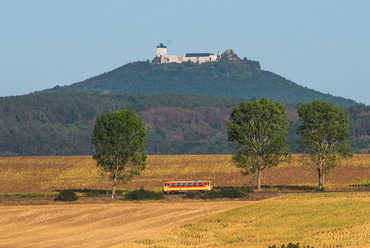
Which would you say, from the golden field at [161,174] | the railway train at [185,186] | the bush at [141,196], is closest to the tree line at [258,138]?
the golden field at [161,174]

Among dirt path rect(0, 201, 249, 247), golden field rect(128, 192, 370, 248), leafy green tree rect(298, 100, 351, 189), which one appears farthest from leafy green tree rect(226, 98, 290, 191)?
golden field rect(128, 192, 370, 248)

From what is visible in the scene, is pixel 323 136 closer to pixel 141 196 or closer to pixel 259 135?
pixel 259 135

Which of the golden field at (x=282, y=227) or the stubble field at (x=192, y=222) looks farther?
the stubble field at (x=192, y=222)

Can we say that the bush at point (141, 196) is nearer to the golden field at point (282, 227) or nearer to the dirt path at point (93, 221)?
the dirt path at point (93, 221)

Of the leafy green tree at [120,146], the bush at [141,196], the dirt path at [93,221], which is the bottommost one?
the dirt path at [93,221]

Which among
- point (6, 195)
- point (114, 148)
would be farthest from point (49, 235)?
point (6, 195)

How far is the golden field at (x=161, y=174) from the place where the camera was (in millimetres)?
108569

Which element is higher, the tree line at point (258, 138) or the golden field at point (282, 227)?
the tree line at point (258, 138)

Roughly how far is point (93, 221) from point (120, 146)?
99.1 feet

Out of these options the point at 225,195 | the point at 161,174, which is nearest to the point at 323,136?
the point at 225,195

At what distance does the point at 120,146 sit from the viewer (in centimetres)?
8962

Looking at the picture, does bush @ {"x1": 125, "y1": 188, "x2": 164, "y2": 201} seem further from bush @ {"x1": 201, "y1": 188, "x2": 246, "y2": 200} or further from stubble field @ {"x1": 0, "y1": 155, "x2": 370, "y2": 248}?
bush @ {"x1": 201, "y1": 188, "x2": 246, "y2": 200}

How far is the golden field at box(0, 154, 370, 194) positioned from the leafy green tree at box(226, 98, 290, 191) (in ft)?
11.7

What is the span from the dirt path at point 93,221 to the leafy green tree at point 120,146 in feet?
49.1
